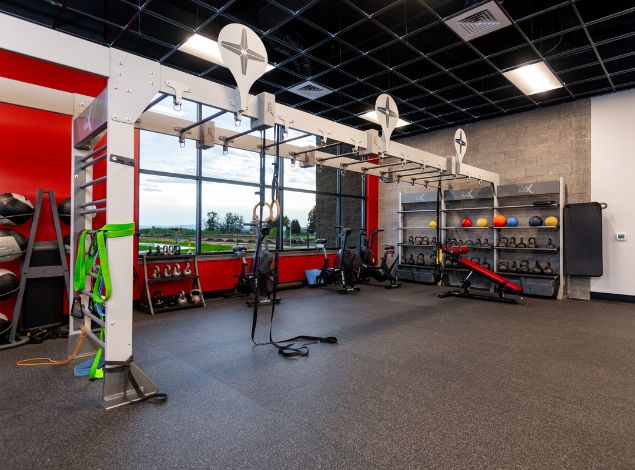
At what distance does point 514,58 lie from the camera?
5.77 metres

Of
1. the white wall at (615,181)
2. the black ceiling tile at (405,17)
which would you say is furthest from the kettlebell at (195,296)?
the white wall at (615,181)

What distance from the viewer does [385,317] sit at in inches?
209

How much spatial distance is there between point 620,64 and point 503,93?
181cm

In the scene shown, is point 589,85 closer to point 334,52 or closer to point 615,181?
point 615,181

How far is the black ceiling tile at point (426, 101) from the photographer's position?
7.34 metres

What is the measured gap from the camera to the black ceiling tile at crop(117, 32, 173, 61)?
5.26 metres

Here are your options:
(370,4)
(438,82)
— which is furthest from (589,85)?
(370,4)

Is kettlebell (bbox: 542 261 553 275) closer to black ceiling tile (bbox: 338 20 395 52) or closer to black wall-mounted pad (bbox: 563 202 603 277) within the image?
black wall-mounted pad (bbox: 563 202 603 277)

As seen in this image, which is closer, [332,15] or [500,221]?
[332,15]

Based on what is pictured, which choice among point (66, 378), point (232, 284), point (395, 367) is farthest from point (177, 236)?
point (395, 367)

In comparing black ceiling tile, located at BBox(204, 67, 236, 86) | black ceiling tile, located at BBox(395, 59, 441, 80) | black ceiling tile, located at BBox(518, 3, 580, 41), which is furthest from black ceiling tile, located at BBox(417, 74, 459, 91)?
black ceiling tile, located at BBox(204, 67, 236, 86)

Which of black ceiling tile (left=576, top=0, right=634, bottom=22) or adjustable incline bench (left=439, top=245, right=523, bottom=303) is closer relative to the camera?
black ceiling tile (left=576, top=0, right=634, bottom=22)

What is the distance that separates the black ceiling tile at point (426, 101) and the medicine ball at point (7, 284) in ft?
24.1

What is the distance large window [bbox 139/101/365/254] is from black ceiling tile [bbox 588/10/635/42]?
465 cm
